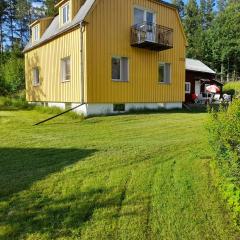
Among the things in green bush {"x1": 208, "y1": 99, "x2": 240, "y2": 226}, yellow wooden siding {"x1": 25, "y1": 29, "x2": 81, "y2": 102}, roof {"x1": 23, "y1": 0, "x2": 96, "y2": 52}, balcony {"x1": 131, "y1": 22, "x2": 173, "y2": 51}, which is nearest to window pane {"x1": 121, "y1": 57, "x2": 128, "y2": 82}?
balcony {"x1": 131, "y1": 22, "x2": 173, "y2": 51}

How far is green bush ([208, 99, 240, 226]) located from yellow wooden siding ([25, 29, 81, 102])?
36.6 ft

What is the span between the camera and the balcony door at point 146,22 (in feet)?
55.3

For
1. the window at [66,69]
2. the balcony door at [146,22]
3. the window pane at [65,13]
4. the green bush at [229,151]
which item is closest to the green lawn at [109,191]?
the green bush at [229,151]

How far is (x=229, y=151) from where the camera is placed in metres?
4.57

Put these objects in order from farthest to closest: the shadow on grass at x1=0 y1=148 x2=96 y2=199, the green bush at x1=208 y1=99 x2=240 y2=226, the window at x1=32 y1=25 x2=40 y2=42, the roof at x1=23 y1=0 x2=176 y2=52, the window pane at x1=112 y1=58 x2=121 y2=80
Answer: the window at x1=32 y1=25 x2=40 y2=42
the window pane at x1=112 y1=58 x2=121 y2=80
the roof at x1=23 y1=0 x2=176 y2=52
the shadow on grass at x1=0 y1=148 x2=96 y2=199
the green bush at x1=208 y1=99 x2=240 y2=226

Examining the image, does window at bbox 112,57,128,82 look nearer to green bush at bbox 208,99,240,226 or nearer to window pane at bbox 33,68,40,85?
window pane at bbox 33,68,40,85

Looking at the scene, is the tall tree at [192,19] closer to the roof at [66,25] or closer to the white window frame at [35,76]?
the white window frame at [35,76]

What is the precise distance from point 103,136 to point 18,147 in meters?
2.62

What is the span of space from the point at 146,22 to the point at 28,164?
1278 cm

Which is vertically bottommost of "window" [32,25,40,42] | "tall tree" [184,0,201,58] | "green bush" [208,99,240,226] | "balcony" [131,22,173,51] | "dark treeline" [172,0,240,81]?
"green bush" [208,99,240,226]

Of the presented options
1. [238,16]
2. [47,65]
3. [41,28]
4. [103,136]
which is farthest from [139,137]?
[238,16]

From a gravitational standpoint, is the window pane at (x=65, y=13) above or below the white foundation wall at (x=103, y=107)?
above

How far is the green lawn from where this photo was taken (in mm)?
4020

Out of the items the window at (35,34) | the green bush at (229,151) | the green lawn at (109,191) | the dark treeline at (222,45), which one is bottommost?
the green lawn at (109,191)
